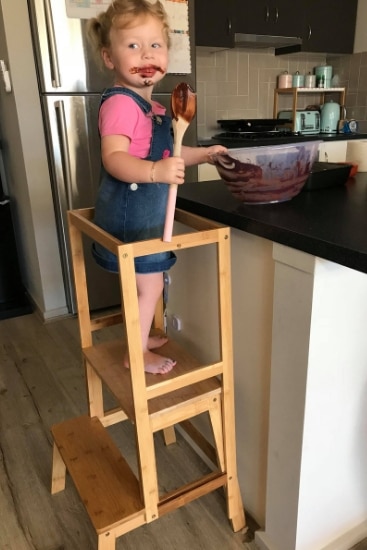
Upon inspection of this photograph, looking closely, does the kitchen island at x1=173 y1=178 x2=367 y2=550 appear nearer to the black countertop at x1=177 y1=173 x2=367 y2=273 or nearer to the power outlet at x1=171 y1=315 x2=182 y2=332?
the black countertop at x1=177 y1=173 x2=367 y2=273

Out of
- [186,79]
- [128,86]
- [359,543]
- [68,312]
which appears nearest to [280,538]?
[359,543]

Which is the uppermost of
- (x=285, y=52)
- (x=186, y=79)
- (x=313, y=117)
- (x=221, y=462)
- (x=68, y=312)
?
(x=285, y=52)

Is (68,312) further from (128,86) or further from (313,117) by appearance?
(313,117)

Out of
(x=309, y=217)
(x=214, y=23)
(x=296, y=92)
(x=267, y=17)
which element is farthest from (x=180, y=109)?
(x=296, y=92)

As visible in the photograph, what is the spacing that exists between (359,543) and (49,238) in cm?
192

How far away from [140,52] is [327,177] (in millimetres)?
578

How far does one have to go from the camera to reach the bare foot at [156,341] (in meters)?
1.29

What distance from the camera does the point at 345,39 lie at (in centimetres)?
331

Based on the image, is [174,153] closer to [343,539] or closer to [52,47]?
[343,539]

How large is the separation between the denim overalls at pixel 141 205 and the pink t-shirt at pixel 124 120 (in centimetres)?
3

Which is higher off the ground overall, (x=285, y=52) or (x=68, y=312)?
(x=285, y=52)

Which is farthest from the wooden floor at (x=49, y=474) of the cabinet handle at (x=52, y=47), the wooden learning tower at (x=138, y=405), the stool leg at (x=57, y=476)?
the cabinet handle at (x=52, y=47)

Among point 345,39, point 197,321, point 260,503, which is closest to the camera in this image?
point 260,503

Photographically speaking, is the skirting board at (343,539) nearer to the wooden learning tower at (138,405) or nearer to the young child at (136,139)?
the wooden learning tower at (138,405)
